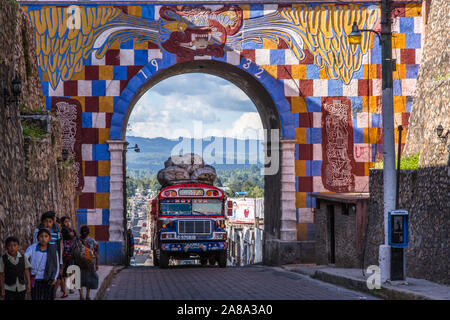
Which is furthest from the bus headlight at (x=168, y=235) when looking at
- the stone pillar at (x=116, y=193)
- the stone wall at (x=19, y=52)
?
the stone wall at (x=19, y=52)

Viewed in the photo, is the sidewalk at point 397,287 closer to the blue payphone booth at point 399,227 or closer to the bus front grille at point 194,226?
the blue payphone booth at point 399,227

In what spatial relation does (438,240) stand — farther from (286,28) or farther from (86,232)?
(286,28)

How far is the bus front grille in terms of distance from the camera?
1018 inches

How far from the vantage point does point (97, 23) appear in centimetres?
2689

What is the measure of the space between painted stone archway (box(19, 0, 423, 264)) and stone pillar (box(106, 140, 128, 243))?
81 millimetres

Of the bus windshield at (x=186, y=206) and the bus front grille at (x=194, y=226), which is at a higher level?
the bus windshield at (x=186, y=206)

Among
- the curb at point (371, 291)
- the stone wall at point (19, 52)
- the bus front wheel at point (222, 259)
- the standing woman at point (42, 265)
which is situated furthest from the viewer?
the bus front wheel at point (222, 259)

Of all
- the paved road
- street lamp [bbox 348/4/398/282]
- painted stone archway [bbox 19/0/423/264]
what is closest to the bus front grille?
painted stone archway [bbox 19/0/423/264]

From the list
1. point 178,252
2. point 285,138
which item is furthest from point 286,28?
→ point 178,252

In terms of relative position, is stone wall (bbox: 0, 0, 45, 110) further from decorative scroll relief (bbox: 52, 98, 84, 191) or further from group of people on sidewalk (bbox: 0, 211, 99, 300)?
group of people on sidewalk (bbox: 0, 211, 99, 300)

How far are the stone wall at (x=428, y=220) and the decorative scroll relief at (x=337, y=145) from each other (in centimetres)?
775

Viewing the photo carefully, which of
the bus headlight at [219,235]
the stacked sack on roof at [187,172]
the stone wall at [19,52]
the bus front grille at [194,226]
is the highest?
the stone wall at [19,52]

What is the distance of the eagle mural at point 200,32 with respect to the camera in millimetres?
26734

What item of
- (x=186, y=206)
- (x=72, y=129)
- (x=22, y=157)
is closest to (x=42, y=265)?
(x=22, y=157)
